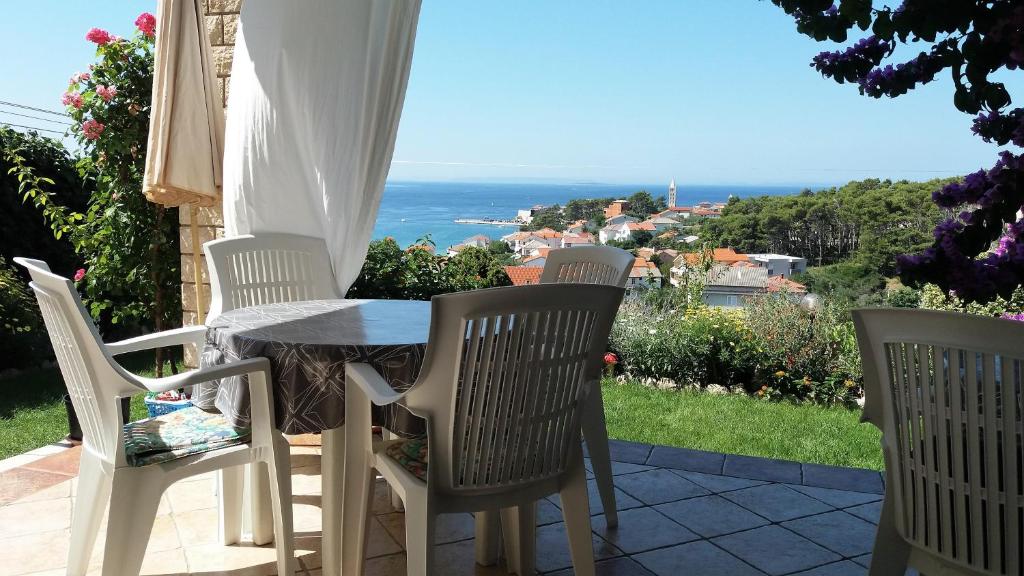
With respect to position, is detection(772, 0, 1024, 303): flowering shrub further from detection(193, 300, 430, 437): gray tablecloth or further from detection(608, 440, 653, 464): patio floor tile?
detection(608, 440, 653, 464): patio floor tile

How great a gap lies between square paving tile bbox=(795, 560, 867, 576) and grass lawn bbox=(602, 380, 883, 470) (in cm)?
141

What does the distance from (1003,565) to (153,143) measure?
3.53m

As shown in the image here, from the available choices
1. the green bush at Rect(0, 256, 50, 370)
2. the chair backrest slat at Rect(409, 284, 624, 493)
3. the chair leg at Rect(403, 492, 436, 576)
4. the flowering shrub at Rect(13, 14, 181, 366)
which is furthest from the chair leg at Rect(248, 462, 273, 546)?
the green bush at Rect(0, 256, 50, 370)

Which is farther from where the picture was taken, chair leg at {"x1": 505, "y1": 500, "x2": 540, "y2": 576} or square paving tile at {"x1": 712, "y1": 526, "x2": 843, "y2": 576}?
square paving tile at {"x1": 712, "y1": 526, "x2": 843, "y2": 576}

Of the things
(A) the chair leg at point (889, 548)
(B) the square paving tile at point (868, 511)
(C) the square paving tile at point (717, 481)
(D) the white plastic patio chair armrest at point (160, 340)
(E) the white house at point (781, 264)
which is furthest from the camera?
(E) the white house at point (781, 264)

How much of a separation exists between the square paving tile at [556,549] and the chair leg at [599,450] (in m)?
0.13

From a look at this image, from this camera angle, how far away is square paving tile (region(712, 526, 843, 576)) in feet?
9.00

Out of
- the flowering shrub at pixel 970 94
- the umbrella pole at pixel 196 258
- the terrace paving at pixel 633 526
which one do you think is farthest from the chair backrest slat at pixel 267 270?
the flowering shrub at pixel 970 94

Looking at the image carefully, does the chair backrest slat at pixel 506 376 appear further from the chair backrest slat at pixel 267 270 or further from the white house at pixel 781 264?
the white house at pixel 781 264

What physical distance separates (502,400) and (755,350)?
13.7 ft

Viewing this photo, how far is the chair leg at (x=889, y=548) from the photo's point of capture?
5.88ft

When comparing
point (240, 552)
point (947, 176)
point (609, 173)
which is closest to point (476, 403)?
point (240, 552)

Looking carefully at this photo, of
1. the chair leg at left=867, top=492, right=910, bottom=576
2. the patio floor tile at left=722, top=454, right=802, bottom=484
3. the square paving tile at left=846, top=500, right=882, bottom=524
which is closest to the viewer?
the chair leg at left=867, top=492, right=910, bottom=576

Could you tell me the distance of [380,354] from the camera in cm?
228
